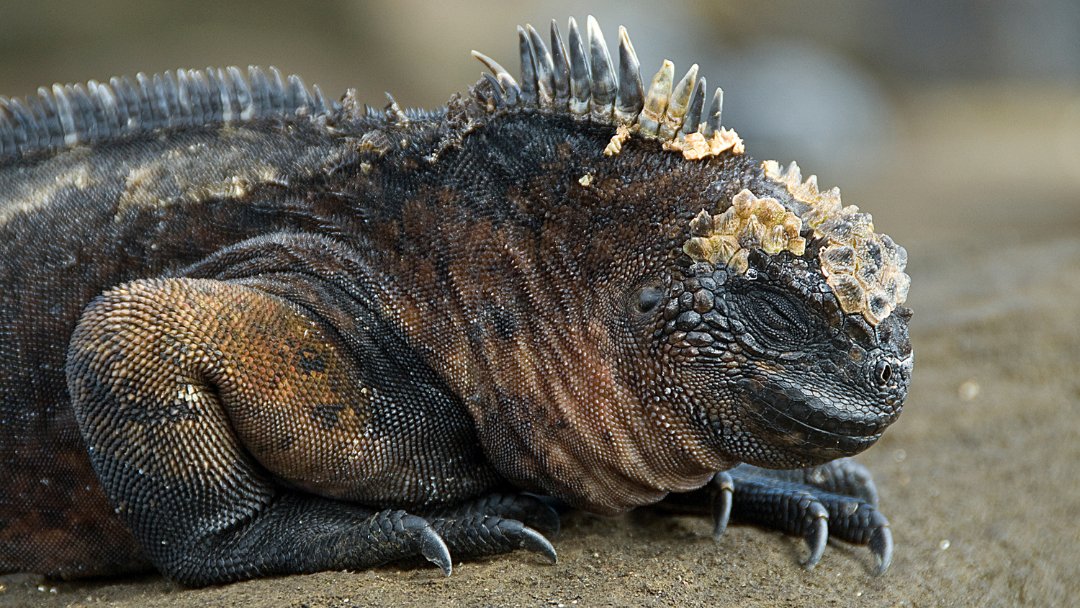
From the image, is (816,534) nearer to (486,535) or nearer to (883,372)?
(883,372)

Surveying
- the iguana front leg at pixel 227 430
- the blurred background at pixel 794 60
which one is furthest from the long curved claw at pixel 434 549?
the blurred background at pixel 794 60

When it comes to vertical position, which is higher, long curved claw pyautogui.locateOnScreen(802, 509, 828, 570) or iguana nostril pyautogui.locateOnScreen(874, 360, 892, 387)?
iguana nostril pyautogui.locateOnScreen(874, 360, 892, 387)

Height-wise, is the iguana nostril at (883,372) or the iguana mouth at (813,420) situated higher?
the iguana nostril at (883,372)

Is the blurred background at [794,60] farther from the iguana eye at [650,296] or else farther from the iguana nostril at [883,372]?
the iguana eye at [650,296]

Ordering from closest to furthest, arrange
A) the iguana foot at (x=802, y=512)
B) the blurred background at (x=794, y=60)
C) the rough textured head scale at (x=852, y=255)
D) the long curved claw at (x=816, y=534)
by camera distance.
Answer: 1. the rough textured head scale at (x=852, y=255)
2. the long curved claw at (x=816, y=534)
3. the iguana foot at (x=802, y=512)
4. the blurred background at (x=794, y=60)

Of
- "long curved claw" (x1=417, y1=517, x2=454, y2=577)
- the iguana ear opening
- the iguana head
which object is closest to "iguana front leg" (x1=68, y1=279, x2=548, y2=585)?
"long curved claw" (x1=417, y1=517, x2=454, y2=577)

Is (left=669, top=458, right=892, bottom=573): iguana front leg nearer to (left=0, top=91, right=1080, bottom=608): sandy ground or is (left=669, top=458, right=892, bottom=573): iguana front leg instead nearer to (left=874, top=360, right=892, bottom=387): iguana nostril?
(left=0, top=91, right=1080, bottom=608): sandy ground
